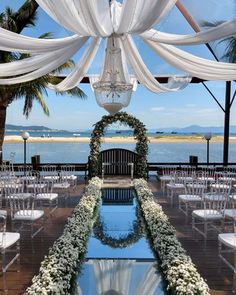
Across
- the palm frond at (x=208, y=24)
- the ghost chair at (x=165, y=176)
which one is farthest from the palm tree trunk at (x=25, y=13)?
the ghost chair at (x=165, y=176)

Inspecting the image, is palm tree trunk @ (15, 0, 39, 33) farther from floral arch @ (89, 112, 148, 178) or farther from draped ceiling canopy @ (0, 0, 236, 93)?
floral arch @ (89, 112, 148, 178)

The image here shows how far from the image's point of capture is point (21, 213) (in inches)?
220

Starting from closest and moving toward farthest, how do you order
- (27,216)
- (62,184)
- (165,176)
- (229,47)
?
(27,216) → (229,47) → (62,184) → (165,176)

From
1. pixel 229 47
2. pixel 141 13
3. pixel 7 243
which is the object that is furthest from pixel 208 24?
pixel 7 243

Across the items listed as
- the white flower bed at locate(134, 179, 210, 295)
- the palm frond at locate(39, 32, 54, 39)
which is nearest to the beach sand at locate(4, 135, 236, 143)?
the palm frond at locate(39, 32, 54, 39)

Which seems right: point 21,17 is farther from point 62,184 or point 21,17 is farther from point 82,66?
point 62,184

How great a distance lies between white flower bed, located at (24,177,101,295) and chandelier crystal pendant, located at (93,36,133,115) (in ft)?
6.55

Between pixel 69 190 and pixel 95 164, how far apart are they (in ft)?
6.46

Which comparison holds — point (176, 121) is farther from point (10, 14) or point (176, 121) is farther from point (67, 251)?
point (67, 251)

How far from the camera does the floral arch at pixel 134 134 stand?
453 inches

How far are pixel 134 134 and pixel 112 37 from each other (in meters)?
6.72

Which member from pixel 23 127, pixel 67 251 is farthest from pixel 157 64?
pixel 23 127

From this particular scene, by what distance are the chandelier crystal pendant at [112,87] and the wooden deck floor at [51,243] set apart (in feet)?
7.64

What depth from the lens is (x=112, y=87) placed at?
6.21 meters
